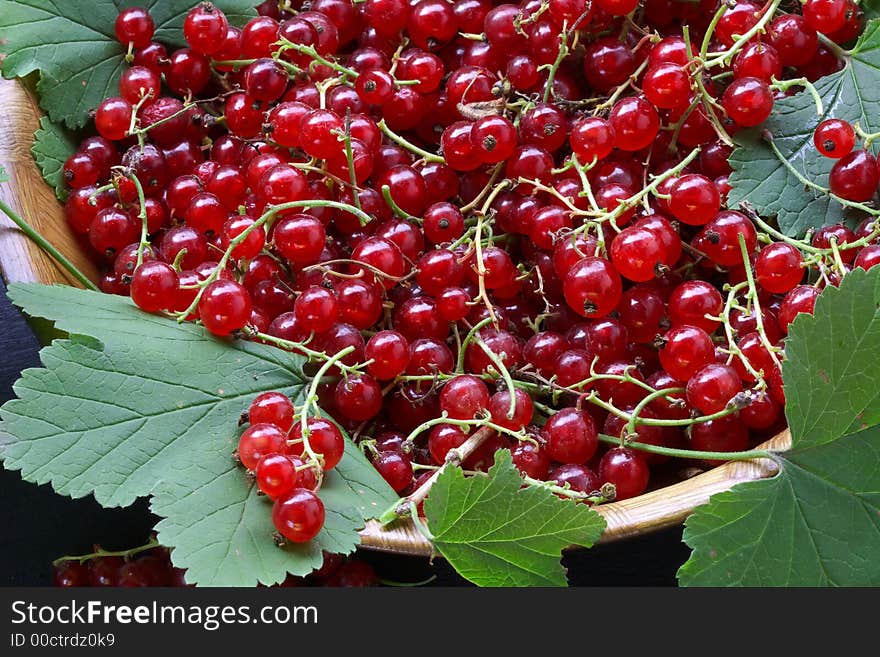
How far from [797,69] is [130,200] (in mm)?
568

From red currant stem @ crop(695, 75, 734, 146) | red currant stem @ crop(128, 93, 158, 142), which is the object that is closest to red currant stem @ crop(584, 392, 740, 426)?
red currant stem @ crop(695, 75, 734, 146)

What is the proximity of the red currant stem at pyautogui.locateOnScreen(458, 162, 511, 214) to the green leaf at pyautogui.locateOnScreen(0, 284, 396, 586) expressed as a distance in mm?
185

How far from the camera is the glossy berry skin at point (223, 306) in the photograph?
70cm

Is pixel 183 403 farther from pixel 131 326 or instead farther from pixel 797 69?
pixel 797 69

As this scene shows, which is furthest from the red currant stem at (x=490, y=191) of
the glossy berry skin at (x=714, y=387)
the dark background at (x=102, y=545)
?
the dark background at (x=102, y=545)

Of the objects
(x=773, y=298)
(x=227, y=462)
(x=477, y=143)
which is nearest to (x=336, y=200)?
(x=477, y=143)

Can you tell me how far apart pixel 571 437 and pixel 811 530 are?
0.17 m

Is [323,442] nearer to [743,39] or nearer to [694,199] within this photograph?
[694,199]

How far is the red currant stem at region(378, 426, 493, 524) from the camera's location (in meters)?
0.65

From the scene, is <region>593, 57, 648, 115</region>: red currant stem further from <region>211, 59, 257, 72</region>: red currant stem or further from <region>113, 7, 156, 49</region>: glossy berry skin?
<region>113, 7, 156, 49</region>: glossy berry skin

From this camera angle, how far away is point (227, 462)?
67cm

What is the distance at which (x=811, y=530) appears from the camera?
652mm

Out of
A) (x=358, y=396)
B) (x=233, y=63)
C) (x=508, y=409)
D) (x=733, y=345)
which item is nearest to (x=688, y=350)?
(x=733, y=345)

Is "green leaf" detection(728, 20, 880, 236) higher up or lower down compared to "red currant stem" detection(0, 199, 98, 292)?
higher up
